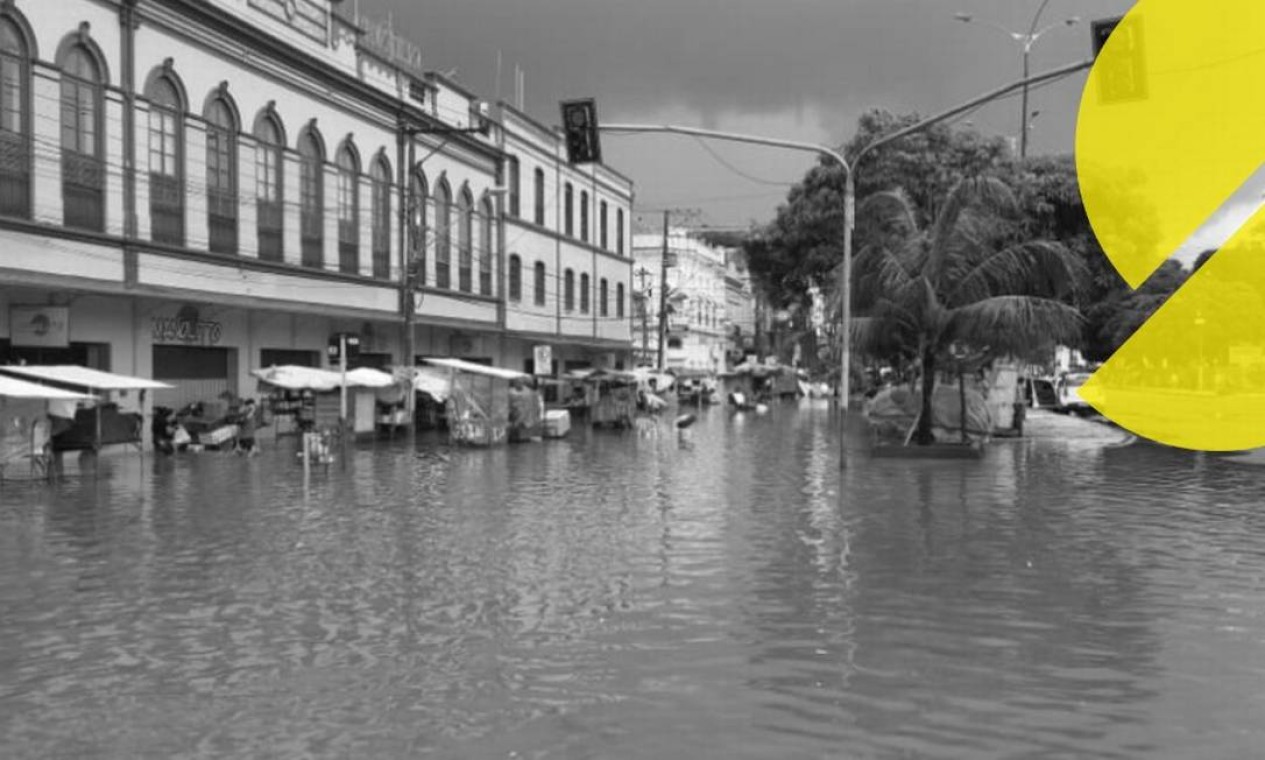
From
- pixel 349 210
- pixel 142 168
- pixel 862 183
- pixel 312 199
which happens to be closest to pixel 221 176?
pixel 142 168

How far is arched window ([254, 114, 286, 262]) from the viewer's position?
30.8 m

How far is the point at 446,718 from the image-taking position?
6.52 metres

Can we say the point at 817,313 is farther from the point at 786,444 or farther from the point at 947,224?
the point at 947,224

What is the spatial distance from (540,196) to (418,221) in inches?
495

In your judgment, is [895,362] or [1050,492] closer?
[1050,492]

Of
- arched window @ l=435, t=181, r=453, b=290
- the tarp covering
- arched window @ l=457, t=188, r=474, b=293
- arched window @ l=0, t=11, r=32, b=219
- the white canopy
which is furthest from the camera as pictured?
arched window @ l=457, t=188, r=474, b=293

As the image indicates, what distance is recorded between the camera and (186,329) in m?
28.2

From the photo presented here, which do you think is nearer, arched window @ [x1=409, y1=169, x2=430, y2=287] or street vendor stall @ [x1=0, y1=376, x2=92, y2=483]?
street vendor stall @ [x1=0, y1=376, x2=92, y2=483]

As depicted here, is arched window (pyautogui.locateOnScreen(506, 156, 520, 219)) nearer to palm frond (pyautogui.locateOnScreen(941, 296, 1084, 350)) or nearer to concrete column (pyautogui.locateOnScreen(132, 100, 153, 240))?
concrete column (pyautogui.locateOnScreen(132, 100, 153, 240))

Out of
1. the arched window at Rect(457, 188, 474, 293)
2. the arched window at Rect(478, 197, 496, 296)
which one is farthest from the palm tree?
the arched window at Rect(478, 197, 496, 296)

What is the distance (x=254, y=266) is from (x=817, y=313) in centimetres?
4135

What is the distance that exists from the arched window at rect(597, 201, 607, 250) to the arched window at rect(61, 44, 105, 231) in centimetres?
3514

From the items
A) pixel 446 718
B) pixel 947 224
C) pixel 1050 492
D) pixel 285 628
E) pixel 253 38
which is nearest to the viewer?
pixel 446 718

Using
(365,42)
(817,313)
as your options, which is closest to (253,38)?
(365,42)
